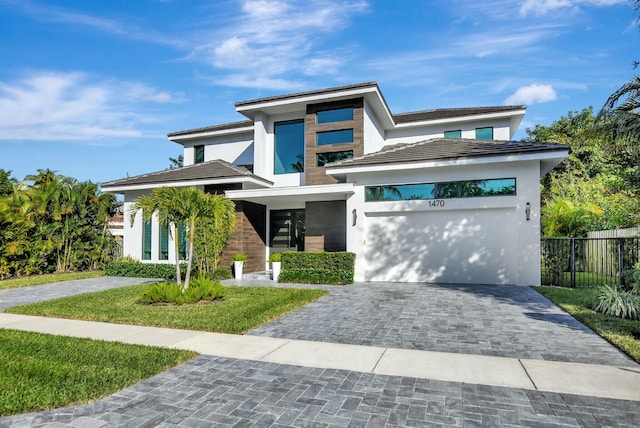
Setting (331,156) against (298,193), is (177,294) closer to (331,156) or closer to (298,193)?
(298,193)

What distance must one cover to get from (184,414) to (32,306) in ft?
27.0

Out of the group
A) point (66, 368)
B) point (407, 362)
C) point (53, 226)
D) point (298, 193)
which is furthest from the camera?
point (53, 226)

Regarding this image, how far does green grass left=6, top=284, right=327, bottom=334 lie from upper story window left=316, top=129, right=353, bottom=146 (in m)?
7.40

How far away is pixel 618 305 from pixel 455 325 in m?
3.78

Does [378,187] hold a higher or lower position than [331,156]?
lower

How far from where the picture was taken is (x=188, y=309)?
28.1 ft

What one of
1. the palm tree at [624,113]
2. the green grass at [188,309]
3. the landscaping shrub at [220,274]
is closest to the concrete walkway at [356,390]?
the green grass at [188,309]

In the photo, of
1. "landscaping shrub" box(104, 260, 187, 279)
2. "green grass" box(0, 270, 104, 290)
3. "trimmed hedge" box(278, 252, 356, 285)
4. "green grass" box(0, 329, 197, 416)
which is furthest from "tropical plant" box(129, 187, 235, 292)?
"green grass" box(0, 270, 104, 290)

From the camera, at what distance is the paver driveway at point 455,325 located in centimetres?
555

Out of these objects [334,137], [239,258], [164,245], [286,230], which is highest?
[334,137]

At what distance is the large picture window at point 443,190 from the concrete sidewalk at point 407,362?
857 centimetres

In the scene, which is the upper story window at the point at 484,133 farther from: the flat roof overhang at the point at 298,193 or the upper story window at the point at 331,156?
the flat roof overhang at the point at 298,193

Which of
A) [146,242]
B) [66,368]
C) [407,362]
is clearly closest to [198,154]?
[146,242]

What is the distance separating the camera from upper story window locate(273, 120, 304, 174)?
17.1 meters
